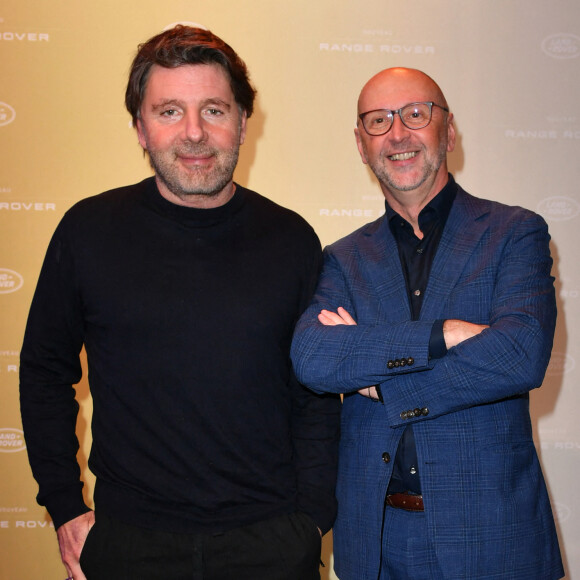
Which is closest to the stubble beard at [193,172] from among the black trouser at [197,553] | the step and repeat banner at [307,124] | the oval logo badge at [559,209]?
the black trouser at [197,553]

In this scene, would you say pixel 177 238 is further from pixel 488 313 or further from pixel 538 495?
pixel 538 495

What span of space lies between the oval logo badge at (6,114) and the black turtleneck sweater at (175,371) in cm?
167

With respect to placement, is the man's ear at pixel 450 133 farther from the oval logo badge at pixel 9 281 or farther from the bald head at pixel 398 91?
the oval logo badge at pixel 9 281

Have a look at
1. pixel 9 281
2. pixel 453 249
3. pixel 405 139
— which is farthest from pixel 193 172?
pixel 9 281

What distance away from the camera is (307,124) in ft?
12.2

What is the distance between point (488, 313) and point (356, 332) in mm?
401

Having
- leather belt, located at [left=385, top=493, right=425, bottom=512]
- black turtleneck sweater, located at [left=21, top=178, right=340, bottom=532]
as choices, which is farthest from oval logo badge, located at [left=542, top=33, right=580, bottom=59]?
leather belt, located at [left=385, top=493, right=425, bottom=512]

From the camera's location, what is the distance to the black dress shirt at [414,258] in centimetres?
209

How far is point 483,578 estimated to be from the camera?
78.5 inches

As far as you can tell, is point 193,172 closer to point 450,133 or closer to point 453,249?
point 453,249

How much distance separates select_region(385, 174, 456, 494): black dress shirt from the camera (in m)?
2.09

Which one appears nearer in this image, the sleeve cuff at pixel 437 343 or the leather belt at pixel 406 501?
the sleeve cuff at pixel 437 343

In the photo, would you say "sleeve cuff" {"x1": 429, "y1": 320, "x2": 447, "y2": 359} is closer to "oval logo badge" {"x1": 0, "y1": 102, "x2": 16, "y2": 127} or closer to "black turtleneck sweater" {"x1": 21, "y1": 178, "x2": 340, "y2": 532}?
"black turtleneck sweater" {"x1": 21, "y1": 178, "x2": 340, "y2": 532}

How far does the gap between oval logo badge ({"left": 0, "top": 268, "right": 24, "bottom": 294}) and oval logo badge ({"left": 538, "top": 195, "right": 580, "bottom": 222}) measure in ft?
9.17
